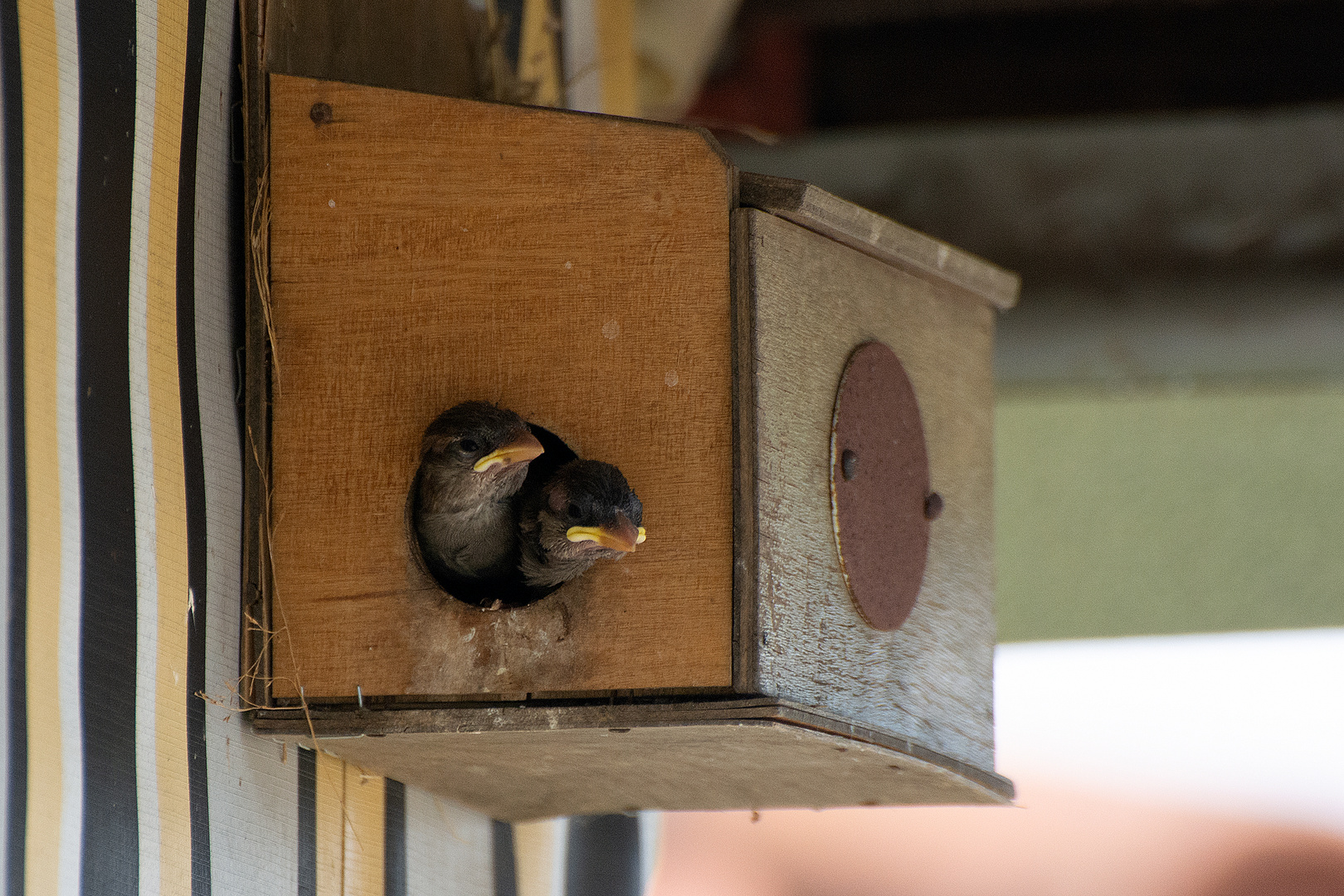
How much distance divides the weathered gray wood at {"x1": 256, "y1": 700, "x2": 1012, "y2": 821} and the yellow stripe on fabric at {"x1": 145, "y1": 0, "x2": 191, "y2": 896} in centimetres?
16

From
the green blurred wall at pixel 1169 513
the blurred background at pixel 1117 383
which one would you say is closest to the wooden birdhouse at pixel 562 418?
the blurred background at pixel 1117 383

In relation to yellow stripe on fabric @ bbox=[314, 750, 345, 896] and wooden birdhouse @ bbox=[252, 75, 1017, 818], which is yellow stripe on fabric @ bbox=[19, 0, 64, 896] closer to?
wooden birdhouse @ bbox=[252, 75, 1017, 818]

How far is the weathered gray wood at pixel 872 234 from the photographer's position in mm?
2037

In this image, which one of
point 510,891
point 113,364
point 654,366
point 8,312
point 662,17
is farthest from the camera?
point 662,17

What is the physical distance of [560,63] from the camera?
11.3ft

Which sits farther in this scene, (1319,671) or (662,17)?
(1319,671)

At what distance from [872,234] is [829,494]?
39 centimetres

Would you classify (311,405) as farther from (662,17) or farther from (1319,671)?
(1319,671)

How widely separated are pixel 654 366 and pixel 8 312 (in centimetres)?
76

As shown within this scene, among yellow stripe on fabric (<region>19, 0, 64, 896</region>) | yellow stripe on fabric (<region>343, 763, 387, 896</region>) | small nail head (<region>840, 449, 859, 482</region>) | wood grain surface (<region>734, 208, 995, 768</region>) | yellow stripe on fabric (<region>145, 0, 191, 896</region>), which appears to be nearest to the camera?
yellow stripe on fabric (<region>19, 0, 64, 896</region>)

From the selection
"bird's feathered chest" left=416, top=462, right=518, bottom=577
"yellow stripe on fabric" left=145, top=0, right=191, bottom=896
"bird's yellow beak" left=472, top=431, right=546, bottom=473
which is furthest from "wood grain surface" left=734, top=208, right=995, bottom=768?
"yellow stripe on fabric" left=145, top=0, right=191, bottom=896

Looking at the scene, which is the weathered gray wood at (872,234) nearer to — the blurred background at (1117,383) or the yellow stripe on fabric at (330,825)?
the yellow stripe on fabric at (330,825)

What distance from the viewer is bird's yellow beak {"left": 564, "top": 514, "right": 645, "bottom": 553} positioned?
189 centimetres

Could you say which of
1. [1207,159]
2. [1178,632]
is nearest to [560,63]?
[1207,159]
